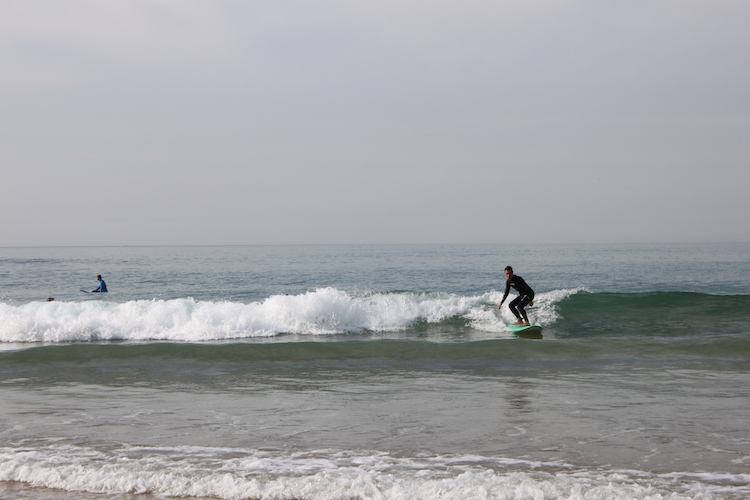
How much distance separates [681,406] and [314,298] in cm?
1203

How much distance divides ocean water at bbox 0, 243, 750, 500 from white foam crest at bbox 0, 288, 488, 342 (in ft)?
0.22

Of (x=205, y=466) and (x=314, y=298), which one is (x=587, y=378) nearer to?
(x=205, y=466)

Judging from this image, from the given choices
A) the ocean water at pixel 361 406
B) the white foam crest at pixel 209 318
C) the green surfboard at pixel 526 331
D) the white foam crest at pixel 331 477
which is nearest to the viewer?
the white foam crest at pixel 331 477

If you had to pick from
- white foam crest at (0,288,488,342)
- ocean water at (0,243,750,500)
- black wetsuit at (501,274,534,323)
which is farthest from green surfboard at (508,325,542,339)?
white foam crest at (0,288,488,342)

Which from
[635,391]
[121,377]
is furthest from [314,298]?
[635,391]

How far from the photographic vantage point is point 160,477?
518 cm

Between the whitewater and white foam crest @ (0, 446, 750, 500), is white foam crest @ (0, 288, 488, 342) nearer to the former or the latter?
the whitewater

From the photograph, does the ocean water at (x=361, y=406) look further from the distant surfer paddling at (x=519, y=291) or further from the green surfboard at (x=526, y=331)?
the distant surfer paddling at (x=519, y=291)

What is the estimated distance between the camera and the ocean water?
5133mm

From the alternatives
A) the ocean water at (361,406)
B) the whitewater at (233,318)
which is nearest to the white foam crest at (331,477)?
the ocean water at (361,406)

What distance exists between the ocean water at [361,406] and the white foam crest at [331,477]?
0.07 ft

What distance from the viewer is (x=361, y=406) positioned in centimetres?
785

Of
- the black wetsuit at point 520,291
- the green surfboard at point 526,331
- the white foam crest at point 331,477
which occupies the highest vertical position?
the black wetsuit at point 520,291

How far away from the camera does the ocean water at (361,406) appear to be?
202 inches
